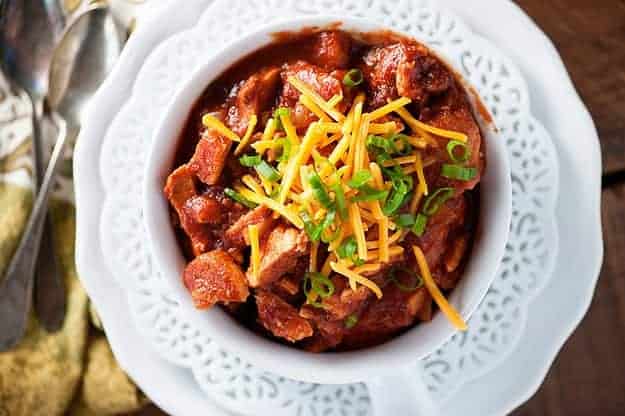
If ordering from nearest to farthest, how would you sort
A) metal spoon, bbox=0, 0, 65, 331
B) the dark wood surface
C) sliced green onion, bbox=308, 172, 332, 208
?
1. sliced green onion, bbox=308, 172, 332, 208
2. the dark wood surface
3. metal spoon, bbox=0, 0, 65, 331

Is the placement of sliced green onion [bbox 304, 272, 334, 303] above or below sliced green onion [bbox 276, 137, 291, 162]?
below

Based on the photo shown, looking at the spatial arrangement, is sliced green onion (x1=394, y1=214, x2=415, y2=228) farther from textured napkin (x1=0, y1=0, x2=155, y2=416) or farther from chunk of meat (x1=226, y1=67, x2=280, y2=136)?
textured napkin (x1=0, y1=0, x2=155, y2=416)

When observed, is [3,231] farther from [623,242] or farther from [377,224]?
[623,242]

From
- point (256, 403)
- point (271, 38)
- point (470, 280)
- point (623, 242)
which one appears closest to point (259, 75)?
point (271, 38)

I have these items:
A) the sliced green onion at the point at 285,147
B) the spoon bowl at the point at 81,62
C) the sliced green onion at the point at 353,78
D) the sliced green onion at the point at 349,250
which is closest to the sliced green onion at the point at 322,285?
the sliced green onion at the point at 349,250

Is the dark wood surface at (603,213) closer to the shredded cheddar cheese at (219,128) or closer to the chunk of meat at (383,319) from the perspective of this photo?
the chunk of meat at (383,319)

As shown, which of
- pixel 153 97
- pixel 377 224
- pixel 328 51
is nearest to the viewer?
pixel 377 224

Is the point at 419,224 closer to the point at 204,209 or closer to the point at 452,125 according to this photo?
the point at 452,125

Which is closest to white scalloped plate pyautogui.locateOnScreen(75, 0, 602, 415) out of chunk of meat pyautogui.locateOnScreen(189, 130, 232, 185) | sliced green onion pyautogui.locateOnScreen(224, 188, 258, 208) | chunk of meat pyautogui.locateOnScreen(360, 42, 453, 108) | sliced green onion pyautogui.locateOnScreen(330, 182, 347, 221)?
chunk of meat pyautogui.locateOnScreen(360, 42, 453, 108)
